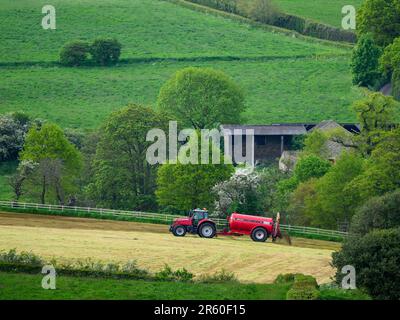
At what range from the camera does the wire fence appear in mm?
85688

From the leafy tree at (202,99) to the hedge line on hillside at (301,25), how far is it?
30.5 meters

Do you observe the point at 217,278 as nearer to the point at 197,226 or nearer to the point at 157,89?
the point at 197,226

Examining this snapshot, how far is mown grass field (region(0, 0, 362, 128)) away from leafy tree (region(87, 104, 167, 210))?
22.8 m

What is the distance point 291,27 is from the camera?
156m

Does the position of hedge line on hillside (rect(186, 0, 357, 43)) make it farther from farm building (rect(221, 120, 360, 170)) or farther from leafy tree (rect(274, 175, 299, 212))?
leafy tree (rect(274, 175, 299, 212))

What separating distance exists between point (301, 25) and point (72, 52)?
1174 inches

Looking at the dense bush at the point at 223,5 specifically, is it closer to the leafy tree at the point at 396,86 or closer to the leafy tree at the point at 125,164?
the leafy tree at the point at 396,86

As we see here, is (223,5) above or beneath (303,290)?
above

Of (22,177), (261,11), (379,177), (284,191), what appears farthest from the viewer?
(261,11)

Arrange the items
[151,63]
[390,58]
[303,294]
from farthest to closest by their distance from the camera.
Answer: [151,63], [390,58], [303,294]

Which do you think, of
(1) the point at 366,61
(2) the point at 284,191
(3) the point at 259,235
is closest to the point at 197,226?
(3) the point at 259,235

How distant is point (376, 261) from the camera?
5897cm

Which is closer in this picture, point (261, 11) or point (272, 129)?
point (272, 129)

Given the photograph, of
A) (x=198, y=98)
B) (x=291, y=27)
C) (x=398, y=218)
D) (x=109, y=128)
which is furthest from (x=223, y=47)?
(x=398, y=218)
